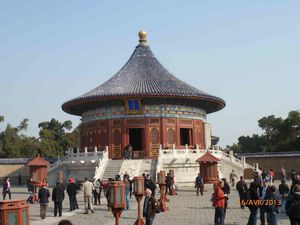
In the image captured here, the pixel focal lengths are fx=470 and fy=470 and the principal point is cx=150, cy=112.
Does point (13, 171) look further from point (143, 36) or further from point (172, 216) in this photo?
point (172, 216)

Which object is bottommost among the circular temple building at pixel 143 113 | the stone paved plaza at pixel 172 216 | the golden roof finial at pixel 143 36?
the stone paved plaza at pixel 172 216

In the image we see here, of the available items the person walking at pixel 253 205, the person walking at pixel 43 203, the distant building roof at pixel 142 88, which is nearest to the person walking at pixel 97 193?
the person walking at pixel 43 203

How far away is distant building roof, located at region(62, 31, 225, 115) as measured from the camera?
38750 mm

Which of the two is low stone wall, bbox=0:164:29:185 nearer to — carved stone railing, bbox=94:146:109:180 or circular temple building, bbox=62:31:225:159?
circular temple building, bbox=62:31:225:159

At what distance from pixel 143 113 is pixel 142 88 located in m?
2.10

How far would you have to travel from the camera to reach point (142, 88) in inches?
1554

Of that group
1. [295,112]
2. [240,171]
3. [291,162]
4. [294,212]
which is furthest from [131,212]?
[295,112]

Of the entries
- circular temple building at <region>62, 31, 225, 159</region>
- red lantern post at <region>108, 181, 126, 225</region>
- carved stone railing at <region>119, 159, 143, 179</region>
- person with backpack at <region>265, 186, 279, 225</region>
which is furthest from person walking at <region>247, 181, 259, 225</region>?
circular temple building at <region>62, 31, 225, 159</region>

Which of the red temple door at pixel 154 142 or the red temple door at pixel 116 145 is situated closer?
the red temple door at pixel 154 142

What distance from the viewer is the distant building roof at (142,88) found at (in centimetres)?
3875

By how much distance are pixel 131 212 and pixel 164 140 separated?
21.6m

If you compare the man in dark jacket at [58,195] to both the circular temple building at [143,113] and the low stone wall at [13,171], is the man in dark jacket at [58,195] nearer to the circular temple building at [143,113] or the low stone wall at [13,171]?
the circular temple building at [143,113]

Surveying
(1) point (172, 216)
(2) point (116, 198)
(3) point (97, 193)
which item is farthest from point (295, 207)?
(3) point (97, 193)

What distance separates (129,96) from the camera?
126 ft
